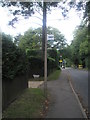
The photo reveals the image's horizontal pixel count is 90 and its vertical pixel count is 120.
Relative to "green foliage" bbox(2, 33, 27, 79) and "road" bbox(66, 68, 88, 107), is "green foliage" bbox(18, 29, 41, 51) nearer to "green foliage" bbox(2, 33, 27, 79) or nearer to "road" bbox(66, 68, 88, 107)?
"road" bbox(66, 68, 88, 107)

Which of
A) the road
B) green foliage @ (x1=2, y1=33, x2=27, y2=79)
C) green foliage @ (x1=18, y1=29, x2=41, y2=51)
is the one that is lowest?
the road

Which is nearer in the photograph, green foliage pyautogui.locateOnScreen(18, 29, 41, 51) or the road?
the road

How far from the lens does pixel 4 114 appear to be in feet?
27.9

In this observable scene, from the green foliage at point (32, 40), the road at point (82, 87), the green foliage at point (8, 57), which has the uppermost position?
the green foliage at point (32, 40)

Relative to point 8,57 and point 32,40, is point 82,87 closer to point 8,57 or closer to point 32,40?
point 8,57

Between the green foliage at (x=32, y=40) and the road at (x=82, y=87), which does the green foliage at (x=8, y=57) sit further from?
the green foliage at (x=32, y=40)

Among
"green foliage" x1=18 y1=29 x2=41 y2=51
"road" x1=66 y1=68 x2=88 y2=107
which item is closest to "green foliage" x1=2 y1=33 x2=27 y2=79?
"road" x1=66 y1=68 x2=88 y2=107

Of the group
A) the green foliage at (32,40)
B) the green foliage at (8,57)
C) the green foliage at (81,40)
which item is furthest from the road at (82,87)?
the green foliage at (32,40)

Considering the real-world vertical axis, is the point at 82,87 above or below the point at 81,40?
below

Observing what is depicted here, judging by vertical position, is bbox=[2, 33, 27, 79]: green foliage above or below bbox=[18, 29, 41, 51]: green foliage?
below

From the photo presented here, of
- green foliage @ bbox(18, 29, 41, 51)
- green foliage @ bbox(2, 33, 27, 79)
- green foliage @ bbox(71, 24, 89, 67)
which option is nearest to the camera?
green foliage @ bbox(2, 33, 27, 79)

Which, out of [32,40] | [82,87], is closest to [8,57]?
[82,87]

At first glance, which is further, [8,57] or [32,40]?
[32,40]

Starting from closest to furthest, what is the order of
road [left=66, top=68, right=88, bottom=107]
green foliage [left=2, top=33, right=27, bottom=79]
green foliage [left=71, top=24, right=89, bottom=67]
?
green foliage [left=2, top=33, right=27, bottom=79] < road [left=66, top=68, right=88, bottom=107] < green foliage [left=71, top=24, right=89, bottom=67]
